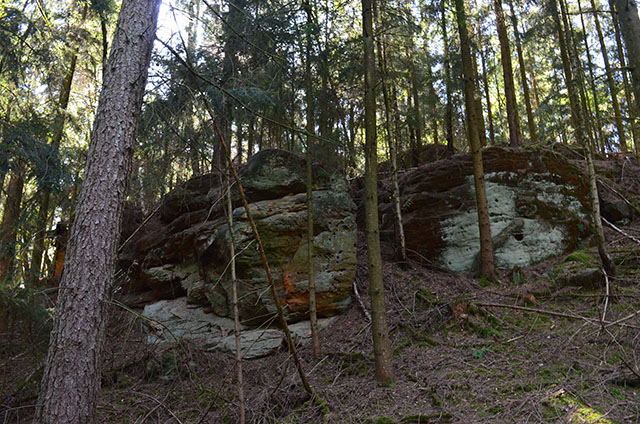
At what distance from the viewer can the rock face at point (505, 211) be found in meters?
9.16

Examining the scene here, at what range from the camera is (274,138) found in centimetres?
1502

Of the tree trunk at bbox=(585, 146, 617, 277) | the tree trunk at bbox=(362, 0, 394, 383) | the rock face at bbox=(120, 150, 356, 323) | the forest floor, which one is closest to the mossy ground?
the forest floor

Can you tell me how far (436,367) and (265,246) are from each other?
4.22 m

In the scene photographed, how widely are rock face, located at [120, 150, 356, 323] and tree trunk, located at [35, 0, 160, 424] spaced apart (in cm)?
353

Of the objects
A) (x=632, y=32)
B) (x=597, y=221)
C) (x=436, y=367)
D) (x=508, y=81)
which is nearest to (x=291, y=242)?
(x=436, y=367)

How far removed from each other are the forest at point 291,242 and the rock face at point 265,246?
52 millimetres

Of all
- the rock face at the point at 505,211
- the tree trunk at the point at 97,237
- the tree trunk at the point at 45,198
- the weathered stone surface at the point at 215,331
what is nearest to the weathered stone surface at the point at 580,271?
the rock face at the point at 505,211

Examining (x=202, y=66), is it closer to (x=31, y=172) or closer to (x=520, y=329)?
(x=31, y=172)

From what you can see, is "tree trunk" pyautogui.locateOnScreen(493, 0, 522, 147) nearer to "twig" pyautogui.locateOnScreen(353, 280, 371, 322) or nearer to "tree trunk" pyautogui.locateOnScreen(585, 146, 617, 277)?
"tree trunk" pyautogui.locateOnScreen(585, 146, 617, 277)

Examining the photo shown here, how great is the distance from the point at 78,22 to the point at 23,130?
3.94 metres

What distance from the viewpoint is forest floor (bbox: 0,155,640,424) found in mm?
4066

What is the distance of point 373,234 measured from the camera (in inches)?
219

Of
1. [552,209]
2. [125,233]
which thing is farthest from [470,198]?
[125,233]

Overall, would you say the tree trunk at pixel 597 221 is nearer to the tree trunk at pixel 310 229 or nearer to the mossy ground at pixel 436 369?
the mossy ground at pixel 436 369
